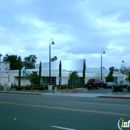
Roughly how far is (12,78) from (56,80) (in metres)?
11.7

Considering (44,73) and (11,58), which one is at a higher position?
(11,58)

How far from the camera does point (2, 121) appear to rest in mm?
11359

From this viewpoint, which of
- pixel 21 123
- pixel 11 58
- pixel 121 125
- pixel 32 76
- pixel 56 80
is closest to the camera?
pixel 121 125

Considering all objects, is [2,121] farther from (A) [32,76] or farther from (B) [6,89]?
(A) [32,76]

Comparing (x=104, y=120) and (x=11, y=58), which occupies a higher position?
(x=11, y=58)

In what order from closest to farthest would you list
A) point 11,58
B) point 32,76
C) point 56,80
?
point 32,76 → point 56,80 → point 11,58

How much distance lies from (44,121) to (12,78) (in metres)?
63.2

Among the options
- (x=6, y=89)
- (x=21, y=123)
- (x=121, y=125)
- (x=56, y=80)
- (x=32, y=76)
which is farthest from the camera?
(x=56, y=80)

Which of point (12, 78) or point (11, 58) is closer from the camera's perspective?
point (12, 78)

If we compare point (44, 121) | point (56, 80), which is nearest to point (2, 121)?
point (44, 121)

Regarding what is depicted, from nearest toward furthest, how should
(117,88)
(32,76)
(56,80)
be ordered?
(117,88)
(32,76)
(56,80)

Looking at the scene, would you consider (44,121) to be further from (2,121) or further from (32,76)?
(32,76)

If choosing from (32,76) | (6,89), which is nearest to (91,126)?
(6,89)

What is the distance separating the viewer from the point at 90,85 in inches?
1998
